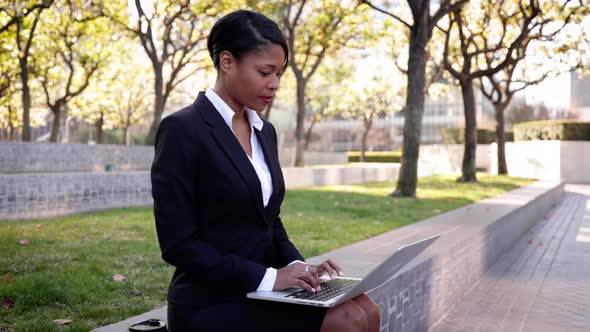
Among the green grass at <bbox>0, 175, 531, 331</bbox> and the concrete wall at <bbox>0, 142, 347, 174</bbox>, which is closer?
the green grass at <bbox>0, 175, 531, 331</bbox>

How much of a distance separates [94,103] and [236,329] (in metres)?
39.7

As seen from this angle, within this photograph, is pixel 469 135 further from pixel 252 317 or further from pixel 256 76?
pixel 252 317

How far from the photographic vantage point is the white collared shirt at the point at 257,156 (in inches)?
104

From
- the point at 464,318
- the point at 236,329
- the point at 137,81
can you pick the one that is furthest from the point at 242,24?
the point at 137,81

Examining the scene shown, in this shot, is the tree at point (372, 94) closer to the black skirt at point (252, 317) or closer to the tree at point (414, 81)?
the tree at point (414, 81)

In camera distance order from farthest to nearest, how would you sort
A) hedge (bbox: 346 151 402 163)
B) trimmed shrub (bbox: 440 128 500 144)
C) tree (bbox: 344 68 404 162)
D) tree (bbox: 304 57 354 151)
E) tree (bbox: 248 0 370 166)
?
hedge (bbox: 346 151 402 163) < tree (bbox: 344 68 404 162) < tree (bbox: 304 57 354 151) < trimmed shrub (bbox: 440 128 500 144) < tree (bbox: 248 0 370 166)

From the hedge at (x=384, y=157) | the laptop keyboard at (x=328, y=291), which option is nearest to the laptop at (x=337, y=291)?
the laptop keyboard at (x=328, y=291)

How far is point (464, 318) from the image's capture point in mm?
6172

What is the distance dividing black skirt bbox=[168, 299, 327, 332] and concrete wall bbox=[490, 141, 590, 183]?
3325cm

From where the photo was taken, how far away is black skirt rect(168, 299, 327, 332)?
8.38 ft

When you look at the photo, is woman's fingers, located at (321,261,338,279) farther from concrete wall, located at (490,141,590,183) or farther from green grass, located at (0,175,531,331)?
concrete wall, located at (490,141,590,183)

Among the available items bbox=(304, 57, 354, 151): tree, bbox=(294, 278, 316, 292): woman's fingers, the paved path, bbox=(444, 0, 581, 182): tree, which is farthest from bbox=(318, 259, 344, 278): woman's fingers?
bbox=(304, 57, 354, 151): tree

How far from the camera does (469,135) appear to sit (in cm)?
2364

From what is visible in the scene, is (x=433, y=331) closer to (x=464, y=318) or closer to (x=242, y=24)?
(x=464, y=318)
